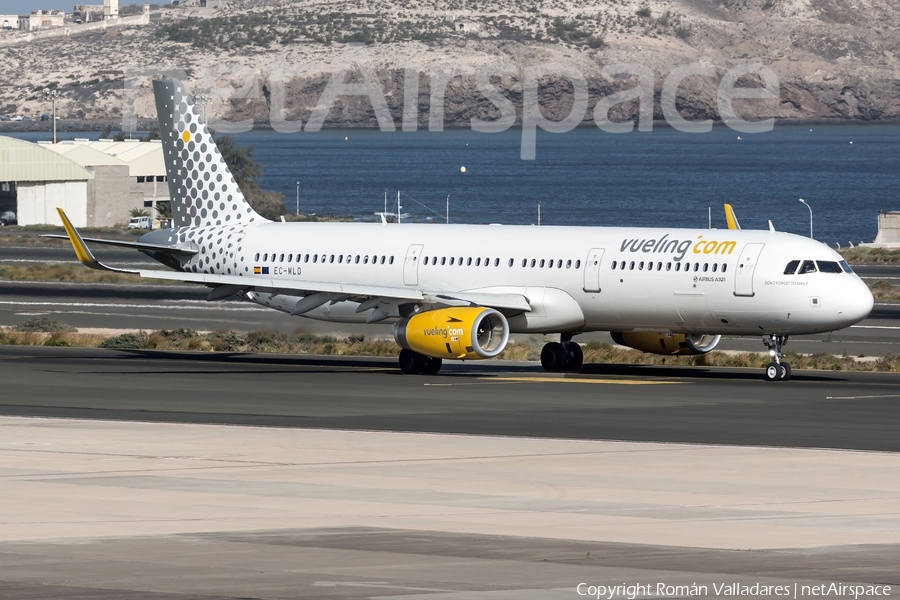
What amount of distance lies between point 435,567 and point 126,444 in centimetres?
1209

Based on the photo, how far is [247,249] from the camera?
47188mm

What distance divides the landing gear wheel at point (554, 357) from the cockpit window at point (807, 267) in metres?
7.22

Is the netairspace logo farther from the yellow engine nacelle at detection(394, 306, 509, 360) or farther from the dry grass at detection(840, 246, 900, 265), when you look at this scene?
the dry grass at detection(840, 246, 900, 265)

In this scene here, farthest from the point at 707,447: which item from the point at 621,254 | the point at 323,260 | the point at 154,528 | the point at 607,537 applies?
the point at 323,260

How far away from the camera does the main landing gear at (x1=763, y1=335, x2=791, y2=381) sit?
3997 centimetres

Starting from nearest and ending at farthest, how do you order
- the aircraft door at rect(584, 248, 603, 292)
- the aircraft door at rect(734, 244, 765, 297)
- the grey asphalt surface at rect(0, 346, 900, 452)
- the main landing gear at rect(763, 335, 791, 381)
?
the grey asphalt surface at rect(0, 346, 900, 452)
the aircraft door at rect(734, 244, 765, 297)
the main landing gear at rect(763, 335, 791, 381)
the aircraft door at rect(584, 248, 603, 292)

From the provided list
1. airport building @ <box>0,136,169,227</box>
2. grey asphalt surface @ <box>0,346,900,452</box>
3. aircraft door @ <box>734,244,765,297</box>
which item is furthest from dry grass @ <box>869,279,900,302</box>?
airport building @ <box>0,136,169,227</box>

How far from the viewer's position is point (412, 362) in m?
42.2

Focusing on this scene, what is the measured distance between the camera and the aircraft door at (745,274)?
129 feet

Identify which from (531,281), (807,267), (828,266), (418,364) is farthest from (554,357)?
(828,266)

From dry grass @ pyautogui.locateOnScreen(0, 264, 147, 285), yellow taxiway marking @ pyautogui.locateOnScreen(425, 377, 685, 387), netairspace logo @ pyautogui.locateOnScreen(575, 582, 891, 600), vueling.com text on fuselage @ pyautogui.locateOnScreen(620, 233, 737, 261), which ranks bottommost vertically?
Answer: dry grass @ pyautogui.locateOnScreen(0, 264, 147, 285)

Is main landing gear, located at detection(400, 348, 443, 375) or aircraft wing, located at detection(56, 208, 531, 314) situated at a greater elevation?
aircraft wing, located at detection(56, 208, 531, 314)

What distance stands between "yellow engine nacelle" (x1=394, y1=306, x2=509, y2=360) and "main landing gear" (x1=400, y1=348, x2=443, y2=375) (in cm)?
139

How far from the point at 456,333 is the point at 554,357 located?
4.87 metres
